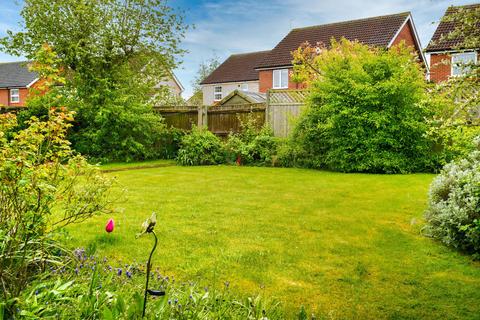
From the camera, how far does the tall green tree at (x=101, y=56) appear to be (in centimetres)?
1447

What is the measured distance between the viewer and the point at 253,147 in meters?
13.3

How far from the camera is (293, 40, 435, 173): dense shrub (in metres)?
11.1

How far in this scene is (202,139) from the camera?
13.9 m

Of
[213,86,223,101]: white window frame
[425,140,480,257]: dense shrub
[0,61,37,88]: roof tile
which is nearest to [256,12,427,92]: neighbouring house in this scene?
[213,86,223,101]: white window frame

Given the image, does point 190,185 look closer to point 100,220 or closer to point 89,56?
point 100,220

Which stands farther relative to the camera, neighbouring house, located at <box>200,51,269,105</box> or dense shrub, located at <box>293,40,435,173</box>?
neighbouring house, located at <box>200,51,269,105</box>

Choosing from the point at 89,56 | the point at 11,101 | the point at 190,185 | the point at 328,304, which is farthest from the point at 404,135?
the point at 11,101

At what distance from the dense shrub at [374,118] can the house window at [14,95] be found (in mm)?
32232

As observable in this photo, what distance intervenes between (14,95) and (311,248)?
37930 millimetres

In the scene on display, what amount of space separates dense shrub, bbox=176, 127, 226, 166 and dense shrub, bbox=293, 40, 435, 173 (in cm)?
346

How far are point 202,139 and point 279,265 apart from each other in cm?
1026

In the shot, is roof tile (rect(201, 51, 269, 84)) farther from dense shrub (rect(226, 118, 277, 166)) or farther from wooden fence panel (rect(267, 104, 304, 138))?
dense shrub (rect(226, 118, 277, 166))

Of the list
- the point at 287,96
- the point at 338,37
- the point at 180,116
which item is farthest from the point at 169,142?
the point at 338,37

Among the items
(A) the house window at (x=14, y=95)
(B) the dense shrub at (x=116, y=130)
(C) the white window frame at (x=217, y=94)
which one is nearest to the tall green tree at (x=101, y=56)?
(B) the dense shrub at (x=116, y=130)
